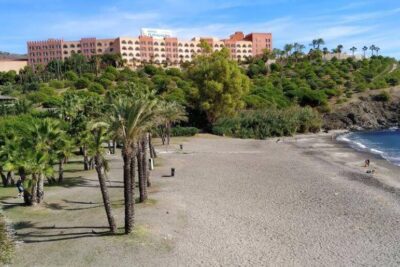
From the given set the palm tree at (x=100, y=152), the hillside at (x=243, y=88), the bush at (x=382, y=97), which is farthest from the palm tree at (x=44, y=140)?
the bush at (x=382, y=97)

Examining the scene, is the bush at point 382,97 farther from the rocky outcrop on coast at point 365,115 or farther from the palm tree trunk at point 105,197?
the palm tree trunk at point 105,197

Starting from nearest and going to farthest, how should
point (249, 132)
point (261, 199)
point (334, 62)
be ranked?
point (261, 199) < point (249, 132) < point (334, 62)

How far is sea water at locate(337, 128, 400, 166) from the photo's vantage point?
48106 millimetres

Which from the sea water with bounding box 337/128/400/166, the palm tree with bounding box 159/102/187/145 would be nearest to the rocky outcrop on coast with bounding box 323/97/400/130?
the sea water with bounding box 337/128/400/166

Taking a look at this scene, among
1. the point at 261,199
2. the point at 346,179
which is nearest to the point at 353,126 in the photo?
the point at 346,179

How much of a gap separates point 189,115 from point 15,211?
4657cm

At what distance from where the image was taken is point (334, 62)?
138375 mm

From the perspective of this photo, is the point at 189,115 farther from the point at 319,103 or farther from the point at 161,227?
the point at 161,227

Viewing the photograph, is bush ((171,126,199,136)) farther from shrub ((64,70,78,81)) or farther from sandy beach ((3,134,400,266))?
shrub ((64,70,78,81))

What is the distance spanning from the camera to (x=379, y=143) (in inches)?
2398

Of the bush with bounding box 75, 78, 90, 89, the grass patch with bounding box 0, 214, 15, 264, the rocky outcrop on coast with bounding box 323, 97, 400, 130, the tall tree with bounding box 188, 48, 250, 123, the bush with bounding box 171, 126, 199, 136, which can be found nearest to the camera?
the grass patch with bounding box 0, 214, 15, 264

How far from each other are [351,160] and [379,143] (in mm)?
21735

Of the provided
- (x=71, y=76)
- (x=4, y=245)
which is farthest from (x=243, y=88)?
(x=4, y=245)

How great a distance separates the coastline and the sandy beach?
0.82 feet
